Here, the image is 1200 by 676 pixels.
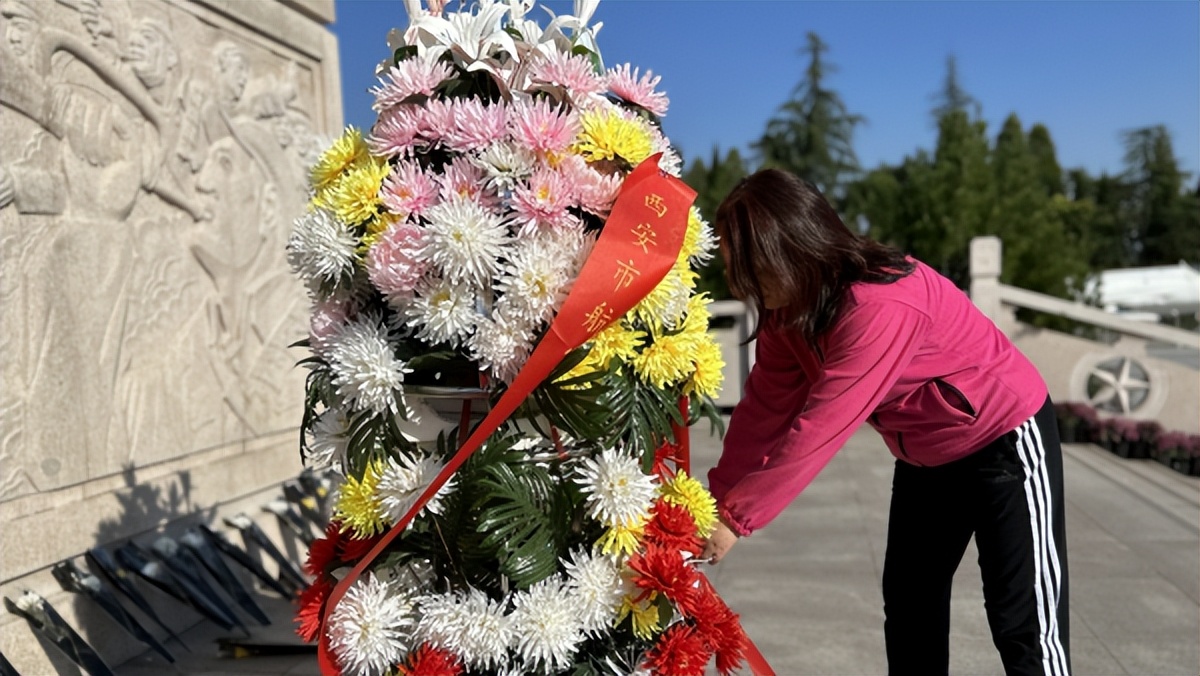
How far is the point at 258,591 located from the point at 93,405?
3.94ft

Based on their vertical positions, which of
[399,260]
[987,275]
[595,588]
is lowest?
[595,588]

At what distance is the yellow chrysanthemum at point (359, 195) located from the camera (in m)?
1.93

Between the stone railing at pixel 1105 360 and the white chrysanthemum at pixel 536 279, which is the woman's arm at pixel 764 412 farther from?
the stone railing at pixel 1105 360

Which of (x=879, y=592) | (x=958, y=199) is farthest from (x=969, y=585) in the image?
(x=958, y=199)

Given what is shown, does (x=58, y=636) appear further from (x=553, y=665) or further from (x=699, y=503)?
(x=699, y=503)

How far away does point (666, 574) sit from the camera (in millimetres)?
1873

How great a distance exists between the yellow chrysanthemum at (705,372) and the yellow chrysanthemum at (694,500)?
20 centimetres

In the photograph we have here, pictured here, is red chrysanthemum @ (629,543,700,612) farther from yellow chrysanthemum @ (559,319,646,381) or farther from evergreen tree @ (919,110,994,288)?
evergreen tree @ (919,110,994,288)

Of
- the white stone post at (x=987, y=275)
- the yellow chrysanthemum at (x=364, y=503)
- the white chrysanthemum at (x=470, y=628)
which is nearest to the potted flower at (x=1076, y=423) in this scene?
the white stone post at (x=987, y=275)

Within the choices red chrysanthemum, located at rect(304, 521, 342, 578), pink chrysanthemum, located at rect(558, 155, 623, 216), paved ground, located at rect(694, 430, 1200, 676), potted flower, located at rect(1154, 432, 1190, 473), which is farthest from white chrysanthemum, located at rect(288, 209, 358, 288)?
potted flower, located at rect(1154, 432, 1190, 473)

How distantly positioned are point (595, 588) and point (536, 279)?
659 millimetres

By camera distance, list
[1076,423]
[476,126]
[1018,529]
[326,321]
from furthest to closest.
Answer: [1076,423] < [1018,529] < [326,321] < [476,126]

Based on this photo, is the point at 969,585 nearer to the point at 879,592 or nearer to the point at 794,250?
the point at 879,592

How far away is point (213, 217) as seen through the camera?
420cm
